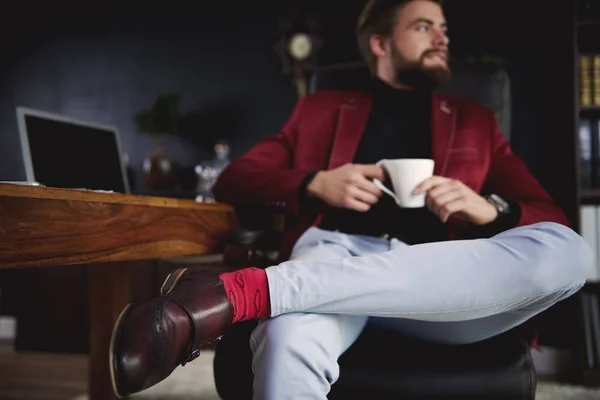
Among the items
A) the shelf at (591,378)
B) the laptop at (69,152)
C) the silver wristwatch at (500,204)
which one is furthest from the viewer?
the shelf at (591,378)

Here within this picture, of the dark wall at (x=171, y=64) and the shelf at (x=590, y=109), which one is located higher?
the dark wall at (x=171, y=64)

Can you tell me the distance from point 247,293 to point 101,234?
28cm

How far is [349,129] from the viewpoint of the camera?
1481 mm

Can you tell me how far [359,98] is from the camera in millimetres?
1553

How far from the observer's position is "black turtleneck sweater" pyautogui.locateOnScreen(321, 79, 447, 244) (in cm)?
128

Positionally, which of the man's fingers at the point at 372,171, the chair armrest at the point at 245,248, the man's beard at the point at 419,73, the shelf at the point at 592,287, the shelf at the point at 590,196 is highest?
the man's beard at the point at 419,73

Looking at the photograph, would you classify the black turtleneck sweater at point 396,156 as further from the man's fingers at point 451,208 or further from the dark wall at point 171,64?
the dark wall at point 171,64

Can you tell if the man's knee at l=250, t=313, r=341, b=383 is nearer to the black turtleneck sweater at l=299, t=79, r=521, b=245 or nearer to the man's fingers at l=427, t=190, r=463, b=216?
the man's fingers at l=427, t=190, r=463, b=216

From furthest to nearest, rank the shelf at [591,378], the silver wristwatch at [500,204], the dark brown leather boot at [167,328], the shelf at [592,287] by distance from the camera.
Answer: the shelf at [592,287]
the shelf at [591,378]
the silver wristwatch at [500,204]
the dark brown leather boot at [167,328]

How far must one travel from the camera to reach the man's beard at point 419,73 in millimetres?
1524

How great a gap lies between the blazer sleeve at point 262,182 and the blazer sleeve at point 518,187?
1.59 feet

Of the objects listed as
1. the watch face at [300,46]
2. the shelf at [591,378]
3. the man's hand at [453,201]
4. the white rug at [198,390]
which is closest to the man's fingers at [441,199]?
the man's hand at [453,201]

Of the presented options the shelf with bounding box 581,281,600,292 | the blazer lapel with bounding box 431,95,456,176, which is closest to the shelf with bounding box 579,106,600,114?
the shelf with bounding box 581,281,600,292

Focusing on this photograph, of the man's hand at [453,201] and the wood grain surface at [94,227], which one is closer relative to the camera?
the wood grain surface at [94,227]
